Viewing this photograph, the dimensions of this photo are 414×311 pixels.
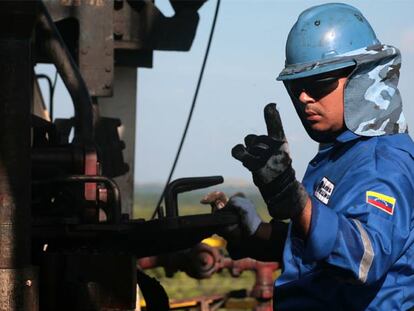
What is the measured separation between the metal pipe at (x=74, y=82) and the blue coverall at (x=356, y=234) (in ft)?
4.03

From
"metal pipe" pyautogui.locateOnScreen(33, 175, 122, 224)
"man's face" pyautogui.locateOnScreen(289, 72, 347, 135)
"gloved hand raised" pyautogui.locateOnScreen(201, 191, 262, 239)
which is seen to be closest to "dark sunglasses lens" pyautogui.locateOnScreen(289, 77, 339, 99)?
"man's face" pyautogui.locateOnScreen(289, 72, 347, 135)

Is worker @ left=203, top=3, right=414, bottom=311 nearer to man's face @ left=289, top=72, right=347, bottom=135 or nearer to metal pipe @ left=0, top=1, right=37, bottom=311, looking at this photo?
man's face @ left=289, top=72, right=347, bottom=135

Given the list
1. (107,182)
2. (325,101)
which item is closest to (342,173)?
(325,101)

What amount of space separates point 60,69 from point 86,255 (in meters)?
1.12

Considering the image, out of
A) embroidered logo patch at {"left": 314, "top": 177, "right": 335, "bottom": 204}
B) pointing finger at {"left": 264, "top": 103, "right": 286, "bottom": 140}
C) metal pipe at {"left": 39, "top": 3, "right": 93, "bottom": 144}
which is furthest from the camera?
metal pipe at {"left": 39, "top": 3, "right": 93, "bottom": 144}

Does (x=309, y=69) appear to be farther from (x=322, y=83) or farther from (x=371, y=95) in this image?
(x=371, y=95)

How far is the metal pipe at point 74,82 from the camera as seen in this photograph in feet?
14.9

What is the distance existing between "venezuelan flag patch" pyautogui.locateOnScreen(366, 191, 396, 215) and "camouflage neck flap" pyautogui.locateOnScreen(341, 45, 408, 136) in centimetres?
29

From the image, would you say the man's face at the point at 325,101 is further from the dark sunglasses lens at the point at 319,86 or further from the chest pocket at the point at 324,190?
the chest pocket at the point at 324,190

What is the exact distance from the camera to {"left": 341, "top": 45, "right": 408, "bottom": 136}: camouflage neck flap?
3482 mm

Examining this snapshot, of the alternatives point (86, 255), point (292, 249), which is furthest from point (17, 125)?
point (292, 249)

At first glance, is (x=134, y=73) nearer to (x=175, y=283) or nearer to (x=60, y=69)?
(x=60, y=69)

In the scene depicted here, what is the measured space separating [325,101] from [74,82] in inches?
56.9

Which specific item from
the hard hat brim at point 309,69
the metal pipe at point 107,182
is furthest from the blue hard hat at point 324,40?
the metal pipe at point 107,182
